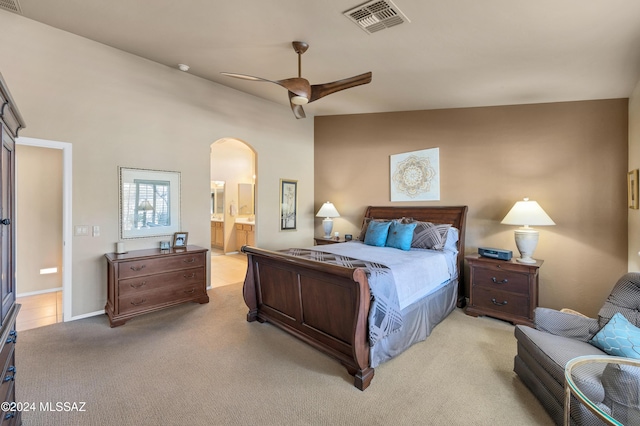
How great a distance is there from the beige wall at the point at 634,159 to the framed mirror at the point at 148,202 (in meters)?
5.63

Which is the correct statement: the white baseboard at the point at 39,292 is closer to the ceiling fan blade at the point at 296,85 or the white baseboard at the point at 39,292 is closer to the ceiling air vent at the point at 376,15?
the ceiling fan blade at the point at 296,85

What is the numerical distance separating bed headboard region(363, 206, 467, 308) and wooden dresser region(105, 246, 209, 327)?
3.04 meters

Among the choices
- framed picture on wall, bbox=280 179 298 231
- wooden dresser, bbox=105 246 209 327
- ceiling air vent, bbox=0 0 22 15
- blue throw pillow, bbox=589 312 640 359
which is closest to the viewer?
blue throw pillow, bbox=589 312 640 359

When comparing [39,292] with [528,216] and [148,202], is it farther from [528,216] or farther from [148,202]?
[528,216]

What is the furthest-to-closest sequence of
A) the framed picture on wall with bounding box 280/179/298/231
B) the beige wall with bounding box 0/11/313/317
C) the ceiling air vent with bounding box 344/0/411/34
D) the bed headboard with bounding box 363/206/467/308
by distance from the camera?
the framed picture on wall with bounding box 280/179/298/231
the bed headboard with bounding box 363/206/467/308
the beige wall with bounding box 0/11/313/317
the ceiling air vent with bounding box 344/0/411/34

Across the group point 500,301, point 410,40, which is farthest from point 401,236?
point 410,40

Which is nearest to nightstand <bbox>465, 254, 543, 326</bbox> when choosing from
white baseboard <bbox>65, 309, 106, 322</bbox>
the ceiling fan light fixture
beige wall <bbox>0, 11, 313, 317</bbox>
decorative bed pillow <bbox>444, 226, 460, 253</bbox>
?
decorative bed pillow <bbox>444, 226, 460, 253</bbox>

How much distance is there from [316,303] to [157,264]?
2215 millimetres

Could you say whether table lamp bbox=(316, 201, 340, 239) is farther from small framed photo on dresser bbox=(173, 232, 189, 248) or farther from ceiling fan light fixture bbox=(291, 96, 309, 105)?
ceiling fan light fixture bbox=(291, 96, 309, 105)

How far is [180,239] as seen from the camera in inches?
164

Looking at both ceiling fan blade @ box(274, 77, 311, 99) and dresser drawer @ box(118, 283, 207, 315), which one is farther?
dresser drawer @ box(118, 283, 207, 315)

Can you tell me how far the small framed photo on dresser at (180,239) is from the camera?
415 centimetres

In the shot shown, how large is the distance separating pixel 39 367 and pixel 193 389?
1.46 metres

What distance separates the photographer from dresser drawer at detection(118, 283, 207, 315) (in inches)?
134
